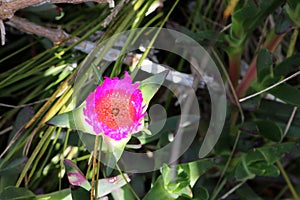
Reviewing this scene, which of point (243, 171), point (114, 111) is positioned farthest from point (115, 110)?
point (243, 171)

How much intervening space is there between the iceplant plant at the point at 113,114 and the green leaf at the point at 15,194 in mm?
→ 115

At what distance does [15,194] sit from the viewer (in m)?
0.71

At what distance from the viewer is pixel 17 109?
84 cm

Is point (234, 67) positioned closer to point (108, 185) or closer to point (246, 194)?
point (246, 194)

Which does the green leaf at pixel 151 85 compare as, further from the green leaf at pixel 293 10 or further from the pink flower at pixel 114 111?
the green leaf at pixel 293 10

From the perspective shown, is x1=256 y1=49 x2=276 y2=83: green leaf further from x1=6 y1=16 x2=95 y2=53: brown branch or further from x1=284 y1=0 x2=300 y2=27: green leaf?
x1=6 y1=16 x2=95 y2=53: brown branch

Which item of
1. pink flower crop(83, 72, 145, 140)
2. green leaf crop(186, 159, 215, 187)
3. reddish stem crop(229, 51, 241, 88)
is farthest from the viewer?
reddish stem crop(229, 51, 241, 88)

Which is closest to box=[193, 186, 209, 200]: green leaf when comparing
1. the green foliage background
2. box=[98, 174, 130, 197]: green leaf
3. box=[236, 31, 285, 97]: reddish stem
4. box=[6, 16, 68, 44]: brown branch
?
the green foliage background

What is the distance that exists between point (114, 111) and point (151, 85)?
0.06 metres

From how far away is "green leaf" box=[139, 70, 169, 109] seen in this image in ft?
2.16

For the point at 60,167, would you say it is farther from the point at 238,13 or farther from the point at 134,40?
the point at 238,13

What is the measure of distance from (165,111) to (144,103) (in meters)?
0.23

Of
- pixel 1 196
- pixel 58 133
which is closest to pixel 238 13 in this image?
pixel 58 133

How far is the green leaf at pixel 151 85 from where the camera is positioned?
658mm
